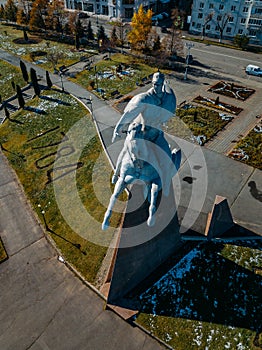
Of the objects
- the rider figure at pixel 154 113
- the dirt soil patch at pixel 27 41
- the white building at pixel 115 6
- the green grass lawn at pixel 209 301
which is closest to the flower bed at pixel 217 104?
the green grass lawn at pixel 209 301

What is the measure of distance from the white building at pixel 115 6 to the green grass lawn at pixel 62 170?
43482 millimetres

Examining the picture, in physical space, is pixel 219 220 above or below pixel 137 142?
below

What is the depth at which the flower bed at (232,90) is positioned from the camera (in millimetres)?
46688

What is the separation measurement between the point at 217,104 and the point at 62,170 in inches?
977

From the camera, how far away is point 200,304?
2150 centimetres

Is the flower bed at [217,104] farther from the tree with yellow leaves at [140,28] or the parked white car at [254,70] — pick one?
the tree with yellow leaves at [140,28]

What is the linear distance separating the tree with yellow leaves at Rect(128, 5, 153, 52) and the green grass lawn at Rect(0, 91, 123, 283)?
65.5 feet

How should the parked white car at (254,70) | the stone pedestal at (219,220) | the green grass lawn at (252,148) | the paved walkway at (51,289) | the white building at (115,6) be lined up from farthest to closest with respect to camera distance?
the white building at (115,6) < the parked white car at (254,70) < the green grass lawn at (252,148) < the stone pedestal at (219,220) < the paved walkway at (51,289)

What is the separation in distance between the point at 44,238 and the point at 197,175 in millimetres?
16539

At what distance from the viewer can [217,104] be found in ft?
145

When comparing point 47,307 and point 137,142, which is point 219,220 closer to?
point 137,142

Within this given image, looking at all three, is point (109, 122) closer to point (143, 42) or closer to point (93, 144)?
point (93, 144)

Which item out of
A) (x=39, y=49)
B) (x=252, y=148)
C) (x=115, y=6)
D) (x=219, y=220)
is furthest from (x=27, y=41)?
(x=219, y=220)

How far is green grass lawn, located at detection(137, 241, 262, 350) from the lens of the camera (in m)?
19.9
